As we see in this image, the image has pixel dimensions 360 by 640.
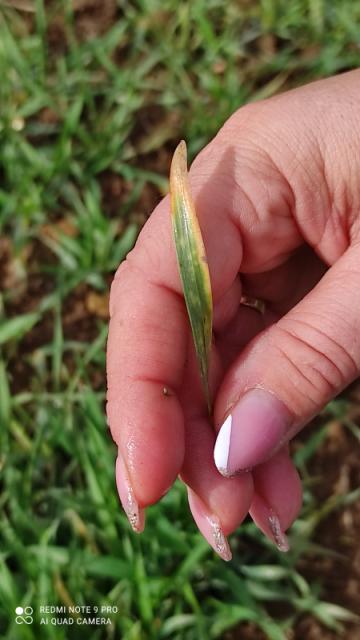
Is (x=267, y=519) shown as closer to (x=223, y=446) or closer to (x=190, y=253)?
(x=223, y=446)

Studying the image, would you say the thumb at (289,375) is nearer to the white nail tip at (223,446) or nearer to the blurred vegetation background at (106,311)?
the white nail tip at (223,446)

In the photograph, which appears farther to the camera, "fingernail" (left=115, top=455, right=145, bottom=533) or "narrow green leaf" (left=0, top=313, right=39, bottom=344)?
"narrow green leaf" (left=0, top=313, right=39, bottom=344)

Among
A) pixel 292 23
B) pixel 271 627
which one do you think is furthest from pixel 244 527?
pixel 292 23

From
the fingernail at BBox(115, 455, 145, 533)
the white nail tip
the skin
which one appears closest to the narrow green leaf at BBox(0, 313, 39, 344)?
the skin

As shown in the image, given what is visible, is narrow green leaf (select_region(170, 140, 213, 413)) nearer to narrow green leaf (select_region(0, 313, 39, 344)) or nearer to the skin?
the skin

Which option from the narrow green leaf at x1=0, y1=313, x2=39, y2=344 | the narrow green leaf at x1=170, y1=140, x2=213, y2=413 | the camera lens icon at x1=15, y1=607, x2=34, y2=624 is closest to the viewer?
the narrow green leaf at x1=170, y1=140, x2=213, y2=413

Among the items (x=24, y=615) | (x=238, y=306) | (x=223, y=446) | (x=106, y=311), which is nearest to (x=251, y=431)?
(x=223, y=446)

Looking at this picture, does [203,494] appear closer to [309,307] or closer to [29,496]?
[309,307]
